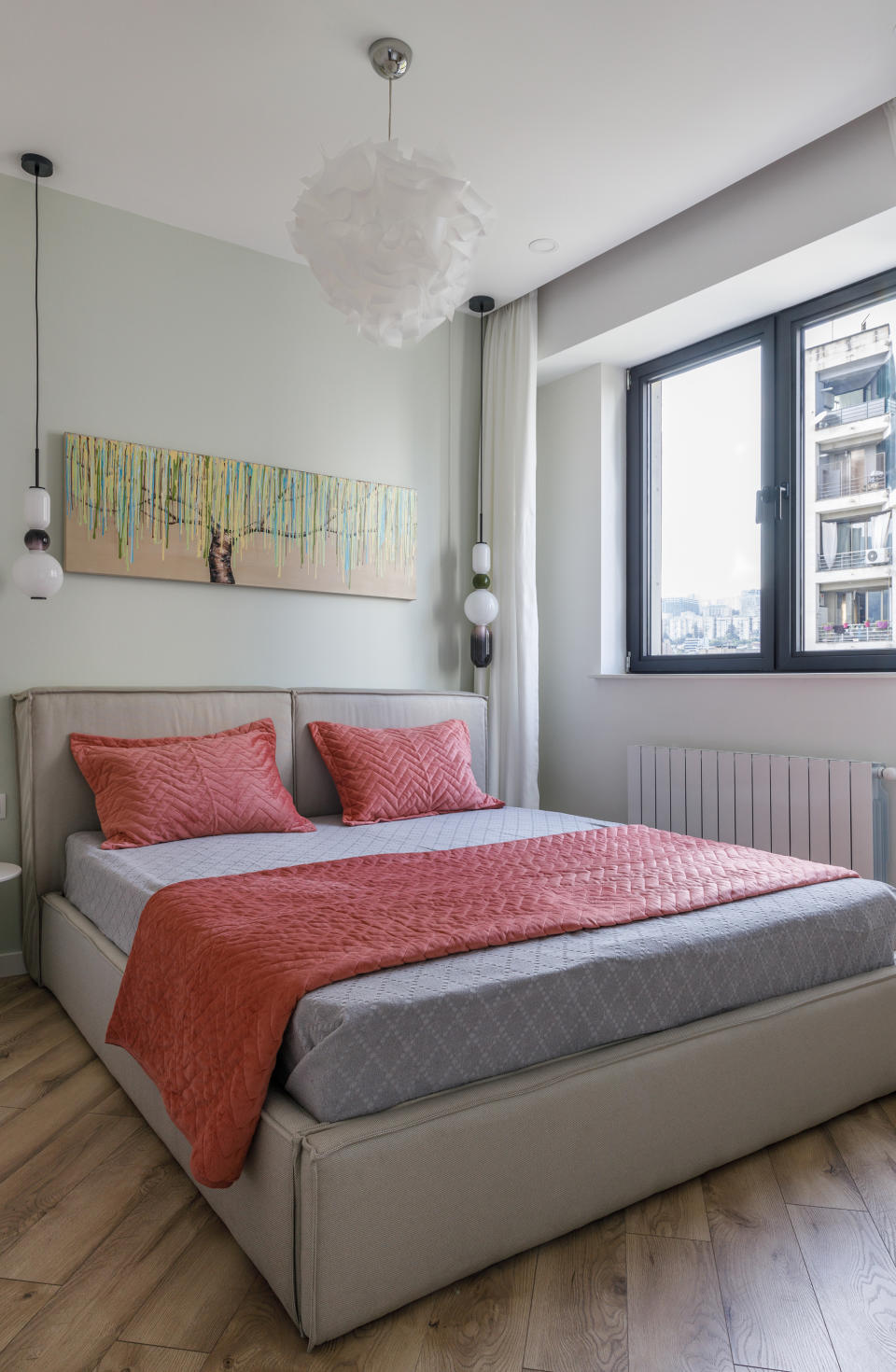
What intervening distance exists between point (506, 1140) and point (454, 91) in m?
2.51

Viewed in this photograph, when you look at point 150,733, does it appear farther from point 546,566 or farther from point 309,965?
point 546,566

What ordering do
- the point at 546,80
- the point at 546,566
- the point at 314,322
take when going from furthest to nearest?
1. the point at 546,566
2. the point at 314,322
3. the point at 546,80

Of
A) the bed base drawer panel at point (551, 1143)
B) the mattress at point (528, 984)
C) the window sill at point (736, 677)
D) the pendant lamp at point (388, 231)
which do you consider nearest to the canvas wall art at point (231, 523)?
the window sill at point (736, 677)

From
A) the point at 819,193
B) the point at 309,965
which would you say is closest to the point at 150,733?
the point at 309,965

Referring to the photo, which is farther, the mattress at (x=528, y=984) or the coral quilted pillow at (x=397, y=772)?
the coral quilted pillow at (x=397, y=772)

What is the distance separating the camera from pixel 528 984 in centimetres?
145

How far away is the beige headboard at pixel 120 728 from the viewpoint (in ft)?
8.88

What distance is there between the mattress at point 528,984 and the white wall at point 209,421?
38.2 inches

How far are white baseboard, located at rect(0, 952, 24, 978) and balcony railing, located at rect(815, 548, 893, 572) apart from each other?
9.78ft

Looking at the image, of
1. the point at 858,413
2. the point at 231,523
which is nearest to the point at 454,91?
the point at 231,523

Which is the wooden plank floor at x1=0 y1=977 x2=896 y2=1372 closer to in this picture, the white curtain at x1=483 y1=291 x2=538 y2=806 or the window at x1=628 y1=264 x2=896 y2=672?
the window at x1=628 y1=264 x2=896 y2=672

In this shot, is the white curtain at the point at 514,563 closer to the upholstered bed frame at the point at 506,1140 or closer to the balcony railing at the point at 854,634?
the balcony railing at the point at 854,634

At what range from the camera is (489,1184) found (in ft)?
4.48

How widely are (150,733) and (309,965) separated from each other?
169 cm
